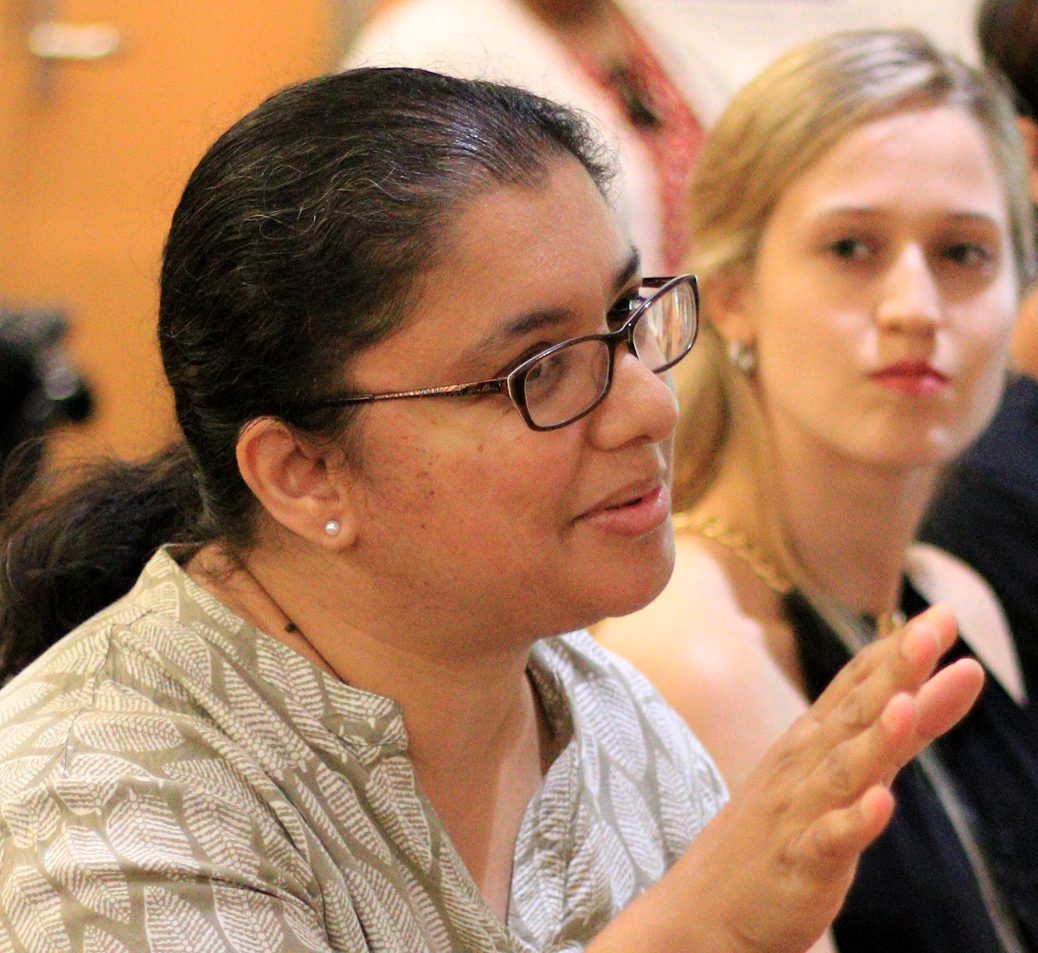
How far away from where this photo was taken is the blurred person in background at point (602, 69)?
242 centimetres

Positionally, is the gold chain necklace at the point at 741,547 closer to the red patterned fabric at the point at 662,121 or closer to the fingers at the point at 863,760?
the fingers at the point at 863,760

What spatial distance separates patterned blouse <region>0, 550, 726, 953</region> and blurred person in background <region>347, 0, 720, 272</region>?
4.74 ft

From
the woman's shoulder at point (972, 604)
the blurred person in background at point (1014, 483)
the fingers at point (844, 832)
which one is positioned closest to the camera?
the fingers at point (844, 832)

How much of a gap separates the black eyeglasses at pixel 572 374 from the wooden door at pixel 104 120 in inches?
85.2

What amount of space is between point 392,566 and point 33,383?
122 cm

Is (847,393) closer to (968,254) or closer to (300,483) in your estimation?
(968,254)

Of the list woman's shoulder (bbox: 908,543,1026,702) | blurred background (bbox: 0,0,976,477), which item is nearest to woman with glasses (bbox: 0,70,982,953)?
woman's shoulder (bbox: 908,543,1026,702)

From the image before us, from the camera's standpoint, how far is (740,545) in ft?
5.47

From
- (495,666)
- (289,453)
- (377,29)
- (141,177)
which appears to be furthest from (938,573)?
(141,177)

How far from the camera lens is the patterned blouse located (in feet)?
2.77

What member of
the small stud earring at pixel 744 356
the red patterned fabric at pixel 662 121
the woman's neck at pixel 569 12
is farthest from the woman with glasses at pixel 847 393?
the woman's neck at pixel 569 12

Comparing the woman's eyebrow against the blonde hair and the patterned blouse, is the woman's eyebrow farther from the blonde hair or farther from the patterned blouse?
the blonde hair

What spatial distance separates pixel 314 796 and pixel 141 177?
246 cm

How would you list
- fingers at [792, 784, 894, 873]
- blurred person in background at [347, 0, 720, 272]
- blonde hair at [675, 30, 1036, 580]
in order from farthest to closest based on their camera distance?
blurred person in background at [347, 0, 720, 272]
blonde hair at [675, 30, 1036, 580]
fingers at [792, 784, 894, 873]
